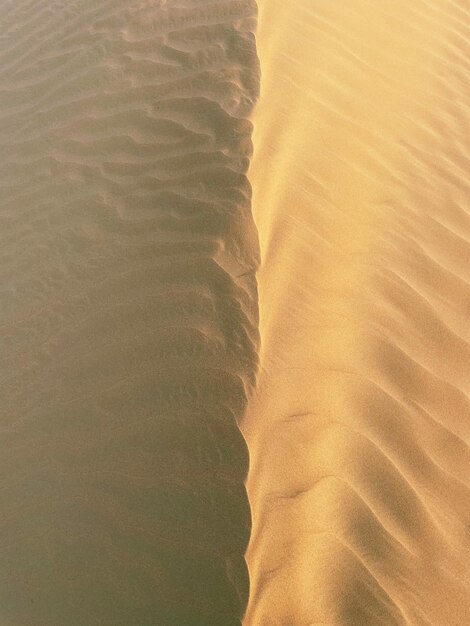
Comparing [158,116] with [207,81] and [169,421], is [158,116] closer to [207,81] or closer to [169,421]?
[207,81]

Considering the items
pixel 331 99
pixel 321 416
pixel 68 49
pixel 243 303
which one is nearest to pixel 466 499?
pixel 321 416

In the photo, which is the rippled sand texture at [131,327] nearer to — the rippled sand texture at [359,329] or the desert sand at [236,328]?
the desert sand at [236,328]

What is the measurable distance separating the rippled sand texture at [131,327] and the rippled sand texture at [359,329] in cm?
12

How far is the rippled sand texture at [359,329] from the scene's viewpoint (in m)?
2.27

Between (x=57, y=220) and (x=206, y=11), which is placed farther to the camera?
(x=206, y=11)

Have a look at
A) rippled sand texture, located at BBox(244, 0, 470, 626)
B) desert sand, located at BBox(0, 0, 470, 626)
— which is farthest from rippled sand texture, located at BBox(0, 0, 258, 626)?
rippled sand texture, located at BBox(244, 0, 470, 626)

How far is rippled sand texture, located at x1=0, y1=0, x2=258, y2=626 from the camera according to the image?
226 cm

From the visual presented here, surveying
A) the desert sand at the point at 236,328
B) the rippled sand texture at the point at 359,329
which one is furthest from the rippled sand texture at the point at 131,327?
the rippled sand texture at the point at 359,329

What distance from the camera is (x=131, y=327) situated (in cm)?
287

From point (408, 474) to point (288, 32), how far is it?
292 cm

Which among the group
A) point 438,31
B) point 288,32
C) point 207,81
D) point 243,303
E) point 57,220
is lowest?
point 57,220

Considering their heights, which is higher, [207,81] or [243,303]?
[207,81]

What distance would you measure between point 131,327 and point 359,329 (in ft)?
3.11

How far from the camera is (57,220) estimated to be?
348cm
